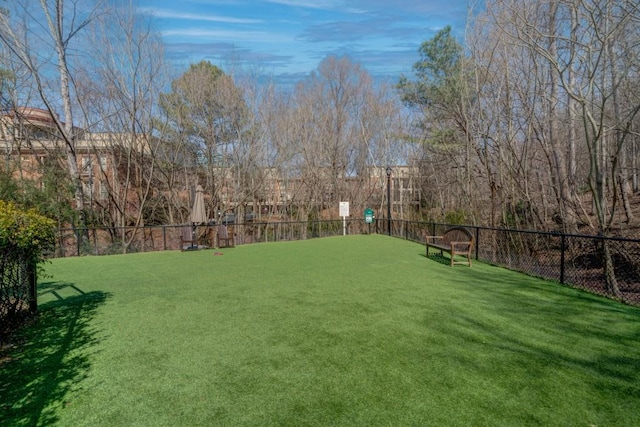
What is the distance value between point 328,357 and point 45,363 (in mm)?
2798

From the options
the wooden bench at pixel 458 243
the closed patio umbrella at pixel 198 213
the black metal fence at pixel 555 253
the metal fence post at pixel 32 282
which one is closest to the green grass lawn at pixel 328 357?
the metal fence post at pixel 32 282

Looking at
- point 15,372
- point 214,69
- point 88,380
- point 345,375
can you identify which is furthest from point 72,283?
point 214,69

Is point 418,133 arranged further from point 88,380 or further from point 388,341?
point 88,380

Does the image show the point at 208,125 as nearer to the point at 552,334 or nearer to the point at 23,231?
the point at 23,231

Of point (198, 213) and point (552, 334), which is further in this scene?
point (198, 213)

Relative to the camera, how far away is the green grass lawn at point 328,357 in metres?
2.56

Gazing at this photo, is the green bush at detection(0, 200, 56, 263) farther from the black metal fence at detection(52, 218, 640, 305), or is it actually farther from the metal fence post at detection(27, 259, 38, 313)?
the black metal fence at detection(52, 218, 640, 305)

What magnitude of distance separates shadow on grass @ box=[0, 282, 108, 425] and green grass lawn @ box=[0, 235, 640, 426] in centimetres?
2

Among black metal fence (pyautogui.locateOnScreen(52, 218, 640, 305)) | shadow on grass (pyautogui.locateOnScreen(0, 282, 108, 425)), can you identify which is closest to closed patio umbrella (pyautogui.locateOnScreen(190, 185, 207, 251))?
black metal fence (pyautogui.locateOnScreen(52, 218, 640, 305))

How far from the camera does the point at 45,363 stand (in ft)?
11.3

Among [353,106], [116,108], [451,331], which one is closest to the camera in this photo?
[451,331]

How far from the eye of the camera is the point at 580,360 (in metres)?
3.29

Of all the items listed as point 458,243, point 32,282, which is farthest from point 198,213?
point 458,243

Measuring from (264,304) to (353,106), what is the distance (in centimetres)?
1963
